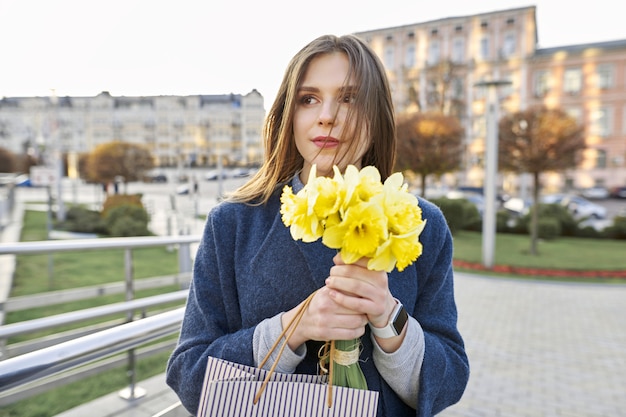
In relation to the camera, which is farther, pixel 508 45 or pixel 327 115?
pixel 508 45

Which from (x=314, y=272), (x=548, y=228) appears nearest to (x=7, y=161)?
(x=548, y=228)

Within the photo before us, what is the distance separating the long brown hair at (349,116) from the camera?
1.19m

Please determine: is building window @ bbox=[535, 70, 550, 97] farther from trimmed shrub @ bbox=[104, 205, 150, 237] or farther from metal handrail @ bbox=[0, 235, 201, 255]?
metal handrail @ bbox=[0, 235, 201, 255]

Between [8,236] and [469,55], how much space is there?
3948 cm

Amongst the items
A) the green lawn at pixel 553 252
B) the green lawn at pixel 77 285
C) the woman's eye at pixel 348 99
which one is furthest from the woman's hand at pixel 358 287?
the green lawn at pixel 553 252

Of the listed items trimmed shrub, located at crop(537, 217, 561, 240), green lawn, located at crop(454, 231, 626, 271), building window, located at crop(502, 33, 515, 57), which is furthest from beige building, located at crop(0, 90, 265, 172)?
trimmed shrub, located at crop(537, 217, 561, 240)

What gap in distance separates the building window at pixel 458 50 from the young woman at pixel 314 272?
147 ft

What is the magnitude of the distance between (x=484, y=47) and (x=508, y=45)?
6.51 ft

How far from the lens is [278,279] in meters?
1.20

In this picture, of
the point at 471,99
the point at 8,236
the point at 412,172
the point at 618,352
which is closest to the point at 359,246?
the point at 618,352

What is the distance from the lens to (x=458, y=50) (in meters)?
42.6

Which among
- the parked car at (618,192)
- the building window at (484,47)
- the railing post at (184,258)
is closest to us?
the railing post at (184,258)

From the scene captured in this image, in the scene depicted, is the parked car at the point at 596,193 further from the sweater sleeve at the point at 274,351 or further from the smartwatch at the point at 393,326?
the sweater sleeve at the point at 274,351

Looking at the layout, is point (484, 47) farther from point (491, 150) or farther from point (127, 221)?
point (127, 221)
